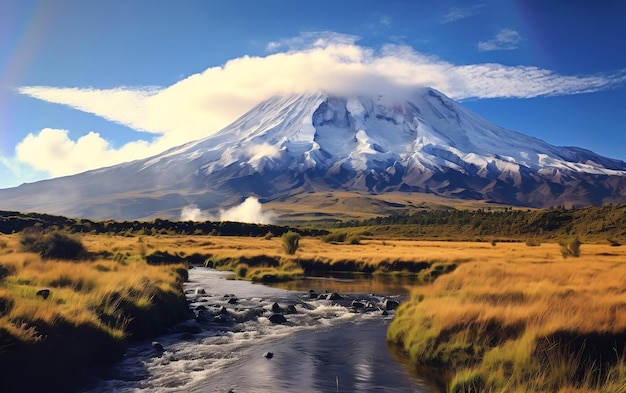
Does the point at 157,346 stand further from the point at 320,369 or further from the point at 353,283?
the point at 353,283

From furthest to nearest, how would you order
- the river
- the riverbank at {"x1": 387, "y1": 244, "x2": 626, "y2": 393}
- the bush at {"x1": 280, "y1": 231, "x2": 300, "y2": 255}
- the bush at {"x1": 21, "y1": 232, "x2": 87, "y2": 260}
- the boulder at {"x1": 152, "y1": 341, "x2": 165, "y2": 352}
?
the bush at {"x1": 280, "y1": 231, "x2": 300, "y2": 255} < the bush at {"x1": 21, "y1": 232, "x2": 87, "y2": 260} < the boulder at {"x1": 152, "y1": 341, "x2": 165, "y2": 352} < the river < the riverbank at {"x1": 387, "y1": 244, "x2": 626, "y2": 393}

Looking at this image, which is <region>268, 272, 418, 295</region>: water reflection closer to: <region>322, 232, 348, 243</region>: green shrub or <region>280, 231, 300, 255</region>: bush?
<region>280, 231, 300, 255</region>: bush

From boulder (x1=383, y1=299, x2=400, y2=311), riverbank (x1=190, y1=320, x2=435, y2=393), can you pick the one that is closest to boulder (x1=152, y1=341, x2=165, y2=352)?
riverbank (x1=190, y1=320, x2=435, y2=393)

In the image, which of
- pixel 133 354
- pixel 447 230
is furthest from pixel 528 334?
pixel 447 230

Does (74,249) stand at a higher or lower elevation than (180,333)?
higher

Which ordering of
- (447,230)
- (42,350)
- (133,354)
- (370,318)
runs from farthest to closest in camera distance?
(447,230)
(370,318)
(133,354)
(42,350)

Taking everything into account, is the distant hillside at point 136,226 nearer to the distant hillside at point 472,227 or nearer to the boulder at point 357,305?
the distant hillside at point 472,227

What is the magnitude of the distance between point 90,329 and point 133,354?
194 centimetres

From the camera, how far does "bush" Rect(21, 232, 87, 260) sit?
31297mm

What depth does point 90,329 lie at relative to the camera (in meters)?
15.1

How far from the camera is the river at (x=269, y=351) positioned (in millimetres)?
13977

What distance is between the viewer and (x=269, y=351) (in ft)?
58.4

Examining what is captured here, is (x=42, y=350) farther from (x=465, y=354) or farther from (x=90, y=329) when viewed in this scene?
(x=465, y=354)

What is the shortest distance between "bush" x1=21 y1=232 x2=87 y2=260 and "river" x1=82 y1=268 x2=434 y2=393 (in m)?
9.23
